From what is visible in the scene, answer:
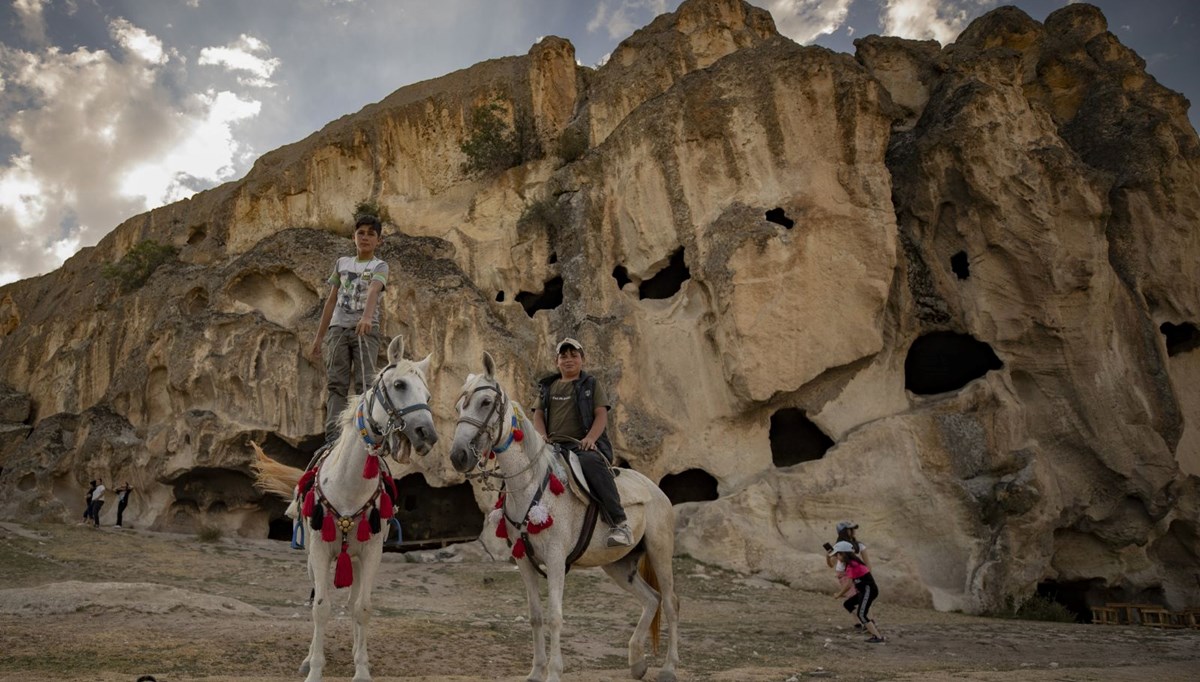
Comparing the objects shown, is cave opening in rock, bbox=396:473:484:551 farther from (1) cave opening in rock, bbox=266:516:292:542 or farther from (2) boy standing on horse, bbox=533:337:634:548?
(2) boy standing on horse, bbox=533:337:634:548

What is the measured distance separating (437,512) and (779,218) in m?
11.0

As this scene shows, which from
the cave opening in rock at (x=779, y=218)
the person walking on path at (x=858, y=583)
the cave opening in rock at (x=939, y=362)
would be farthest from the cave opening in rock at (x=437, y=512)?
the person walking on path at (x=858, y=583)

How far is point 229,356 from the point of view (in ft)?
61.0

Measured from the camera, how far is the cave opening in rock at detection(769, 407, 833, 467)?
17.7 metres

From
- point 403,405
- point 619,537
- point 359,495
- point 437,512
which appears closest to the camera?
point 403,405

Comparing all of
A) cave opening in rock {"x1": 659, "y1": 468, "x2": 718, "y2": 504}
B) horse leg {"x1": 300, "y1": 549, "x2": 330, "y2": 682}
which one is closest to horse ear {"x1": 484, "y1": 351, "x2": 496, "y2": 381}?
horse leg {"x1": 300, "y1": 549, "x2": 330, "y2": 682}

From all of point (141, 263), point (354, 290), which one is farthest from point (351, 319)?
point (141, 263)

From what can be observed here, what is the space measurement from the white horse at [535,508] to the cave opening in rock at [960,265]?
1461cm

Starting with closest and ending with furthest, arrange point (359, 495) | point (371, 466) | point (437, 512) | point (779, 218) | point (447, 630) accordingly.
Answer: point (371, 466), point (359, 495), point (447, 630), point (779, 218), point (437, 512)

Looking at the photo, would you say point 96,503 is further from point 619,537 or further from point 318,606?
point 619,537

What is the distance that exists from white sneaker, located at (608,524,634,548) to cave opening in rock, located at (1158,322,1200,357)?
19046 millimetres

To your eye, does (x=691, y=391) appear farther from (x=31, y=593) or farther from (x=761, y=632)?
(x=31, y=593)

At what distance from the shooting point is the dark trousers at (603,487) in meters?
5.85

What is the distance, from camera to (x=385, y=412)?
5.00m
